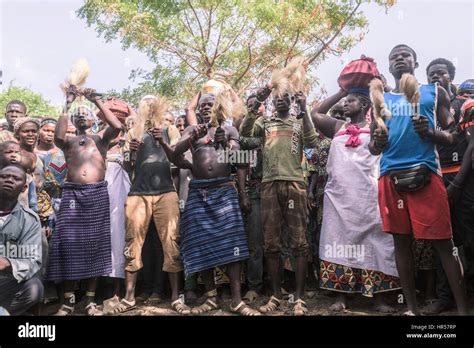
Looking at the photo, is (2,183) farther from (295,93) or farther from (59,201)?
(295,93)

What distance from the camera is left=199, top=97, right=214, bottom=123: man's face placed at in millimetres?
4867

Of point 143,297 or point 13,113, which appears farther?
point 13,113

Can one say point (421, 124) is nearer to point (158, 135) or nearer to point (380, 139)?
point (380, 139)

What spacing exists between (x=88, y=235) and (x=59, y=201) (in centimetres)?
62

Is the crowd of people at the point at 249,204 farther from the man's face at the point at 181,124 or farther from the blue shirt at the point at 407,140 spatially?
the man's face at the point at 181,124

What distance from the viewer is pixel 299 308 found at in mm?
4207

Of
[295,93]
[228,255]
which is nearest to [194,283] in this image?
[228,255]

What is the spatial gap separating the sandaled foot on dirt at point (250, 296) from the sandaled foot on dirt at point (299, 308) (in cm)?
60

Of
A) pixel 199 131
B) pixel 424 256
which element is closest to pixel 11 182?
pixel 199 131

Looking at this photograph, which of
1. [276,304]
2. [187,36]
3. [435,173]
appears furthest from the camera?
[187,36]

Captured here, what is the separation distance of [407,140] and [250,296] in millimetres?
2192

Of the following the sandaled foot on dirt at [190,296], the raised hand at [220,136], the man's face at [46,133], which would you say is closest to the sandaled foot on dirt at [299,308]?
the sandaled foot on dirt at [190,296]

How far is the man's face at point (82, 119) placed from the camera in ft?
16.5

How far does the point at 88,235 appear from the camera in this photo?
187 inches
